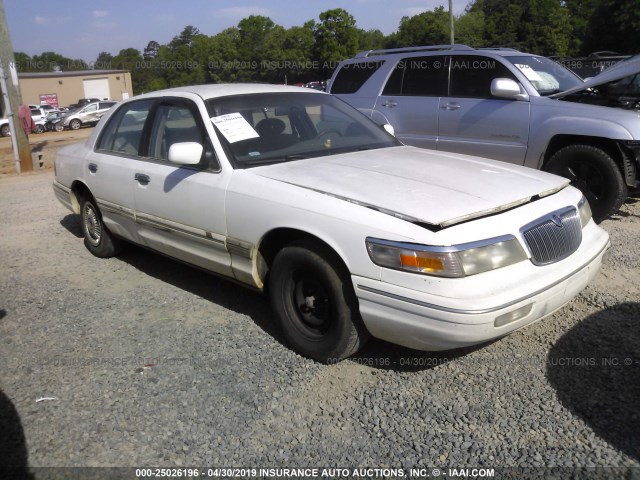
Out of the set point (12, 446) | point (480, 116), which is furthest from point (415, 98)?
point (12, 446)

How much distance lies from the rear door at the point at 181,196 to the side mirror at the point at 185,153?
0.40ft

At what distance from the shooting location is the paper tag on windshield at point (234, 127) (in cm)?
404

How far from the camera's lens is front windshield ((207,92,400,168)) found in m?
4.04

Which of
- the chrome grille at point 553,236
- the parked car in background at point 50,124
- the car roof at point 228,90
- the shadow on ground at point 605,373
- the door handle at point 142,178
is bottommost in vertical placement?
the parked car in background at point 50,124

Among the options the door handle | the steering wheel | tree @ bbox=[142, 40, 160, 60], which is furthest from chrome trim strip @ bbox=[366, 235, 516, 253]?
tree @ bbox=[142, 40, 160, 60]

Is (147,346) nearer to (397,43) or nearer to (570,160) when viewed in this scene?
(570,160)

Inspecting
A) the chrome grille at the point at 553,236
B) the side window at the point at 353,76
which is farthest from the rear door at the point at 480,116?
the chrome grille at the point at 553,236

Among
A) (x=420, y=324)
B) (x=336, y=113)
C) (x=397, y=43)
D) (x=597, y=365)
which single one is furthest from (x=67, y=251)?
(x=397, y=43)

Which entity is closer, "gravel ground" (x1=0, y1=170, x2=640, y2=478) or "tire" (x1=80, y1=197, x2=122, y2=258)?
"gravel ground" (x1=0, y1=170, x2=640, y2=478)

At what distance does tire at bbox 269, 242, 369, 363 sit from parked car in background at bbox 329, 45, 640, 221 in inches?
142

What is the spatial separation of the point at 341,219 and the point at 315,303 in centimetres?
62

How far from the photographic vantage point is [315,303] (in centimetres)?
349

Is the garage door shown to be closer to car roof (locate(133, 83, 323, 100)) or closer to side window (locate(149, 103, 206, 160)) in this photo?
car roof (locate(133, 83, 323, 100))

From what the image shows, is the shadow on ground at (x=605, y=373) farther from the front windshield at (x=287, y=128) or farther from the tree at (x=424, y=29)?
the tree at (x=424, y=29)
